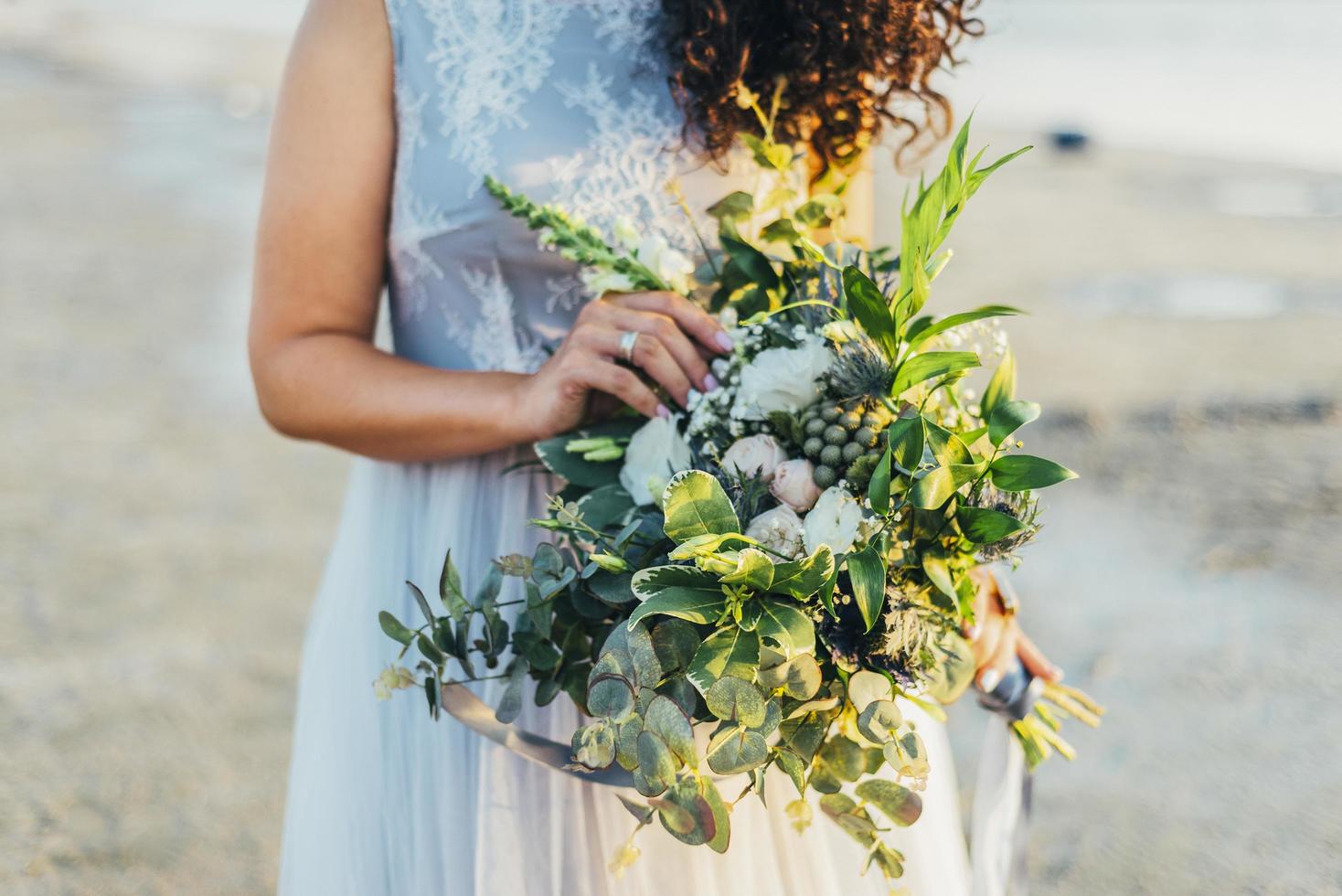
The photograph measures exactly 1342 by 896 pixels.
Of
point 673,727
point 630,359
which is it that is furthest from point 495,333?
point 673,727

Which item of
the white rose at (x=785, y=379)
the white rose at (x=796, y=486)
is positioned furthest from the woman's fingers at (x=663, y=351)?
the white rose at (x=796, y=486)

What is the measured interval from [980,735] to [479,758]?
2.52 meters

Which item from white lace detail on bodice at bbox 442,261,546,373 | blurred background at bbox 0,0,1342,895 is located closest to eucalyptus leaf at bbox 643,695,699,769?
white lace detail on bodice at bbox 442,261,546,373

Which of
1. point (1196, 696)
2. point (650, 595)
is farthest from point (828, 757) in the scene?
point (1196, 696)

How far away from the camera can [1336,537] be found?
4691mm

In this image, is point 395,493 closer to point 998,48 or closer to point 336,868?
point 336,868

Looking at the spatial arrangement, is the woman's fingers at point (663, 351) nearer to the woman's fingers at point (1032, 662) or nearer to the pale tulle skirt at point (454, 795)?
the pale tulle skirt at point (454, 795)

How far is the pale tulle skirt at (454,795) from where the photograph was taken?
4.33ft

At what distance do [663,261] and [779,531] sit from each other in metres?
0.46

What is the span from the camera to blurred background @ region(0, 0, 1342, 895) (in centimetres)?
323

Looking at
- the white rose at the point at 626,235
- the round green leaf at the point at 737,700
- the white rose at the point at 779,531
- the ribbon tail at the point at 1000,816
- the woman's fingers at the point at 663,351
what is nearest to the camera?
the round green leaf at the point at 737,700

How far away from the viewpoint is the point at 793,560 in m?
1.00

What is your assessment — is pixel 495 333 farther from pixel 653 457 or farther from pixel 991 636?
pixel 991 636

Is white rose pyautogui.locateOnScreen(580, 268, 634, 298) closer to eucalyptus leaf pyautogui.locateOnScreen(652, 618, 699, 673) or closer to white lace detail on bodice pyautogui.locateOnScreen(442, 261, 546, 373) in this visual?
white lace detail on bodice pyautogui.locateOnScreen(442, 261, 546, 373)
